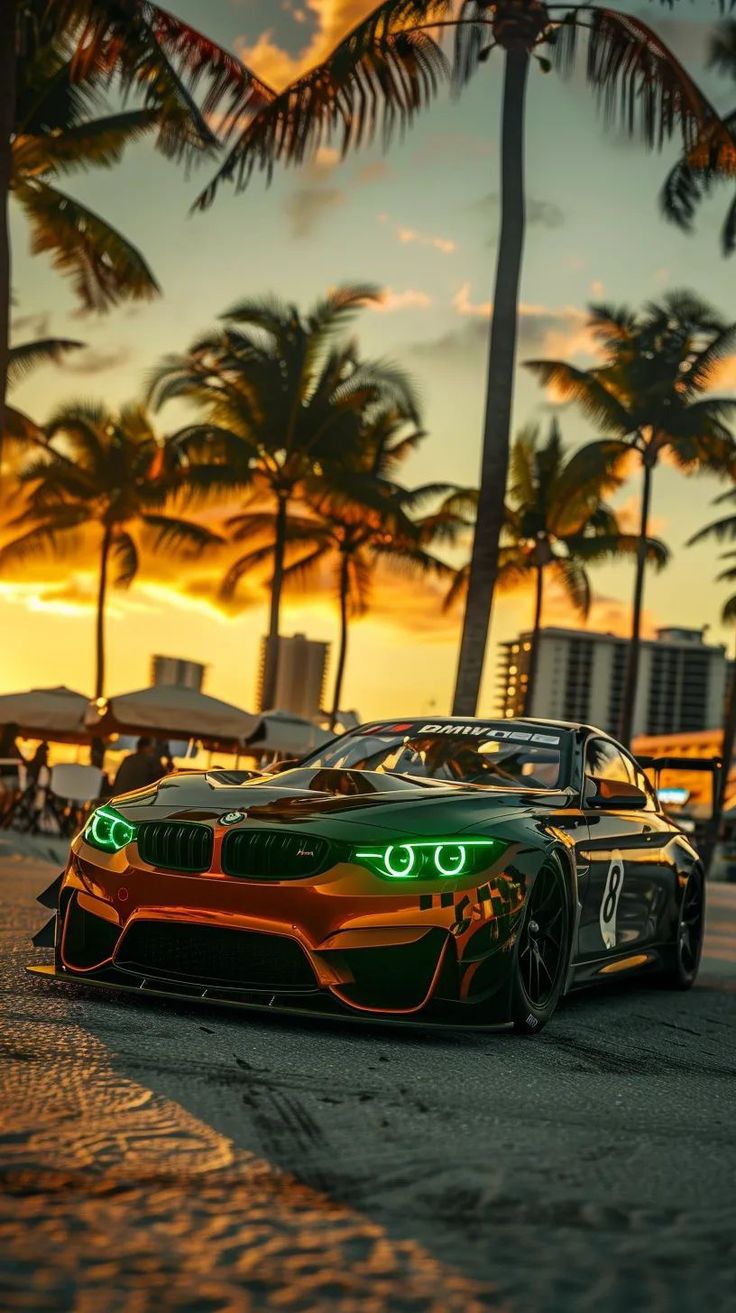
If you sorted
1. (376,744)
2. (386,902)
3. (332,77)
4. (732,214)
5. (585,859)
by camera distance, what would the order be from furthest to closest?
(732,214) < (332,77) < (376,744) < (585,859) < (386,902)

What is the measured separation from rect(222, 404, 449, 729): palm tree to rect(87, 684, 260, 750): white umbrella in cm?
1380

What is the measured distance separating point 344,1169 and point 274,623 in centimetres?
3479

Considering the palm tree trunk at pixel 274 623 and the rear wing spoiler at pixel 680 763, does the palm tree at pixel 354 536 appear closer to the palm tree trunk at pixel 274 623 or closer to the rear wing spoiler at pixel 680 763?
the palm tree trunk at pixel 274 623

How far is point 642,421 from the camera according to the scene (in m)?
39.2

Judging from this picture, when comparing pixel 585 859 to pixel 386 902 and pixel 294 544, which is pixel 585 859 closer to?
pixel 386 902

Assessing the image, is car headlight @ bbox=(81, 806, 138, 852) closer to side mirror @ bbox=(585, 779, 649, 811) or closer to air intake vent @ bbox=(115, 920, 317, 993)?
air intake vent @ bbox=(115, 920, 317, 993)

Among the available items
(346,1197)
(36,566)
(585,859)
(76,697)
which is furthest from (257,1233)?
(36,566)

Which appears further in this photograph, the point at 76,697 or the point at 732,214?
the point at 732,214

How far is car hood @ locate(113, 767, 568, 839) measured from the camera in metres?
5.61

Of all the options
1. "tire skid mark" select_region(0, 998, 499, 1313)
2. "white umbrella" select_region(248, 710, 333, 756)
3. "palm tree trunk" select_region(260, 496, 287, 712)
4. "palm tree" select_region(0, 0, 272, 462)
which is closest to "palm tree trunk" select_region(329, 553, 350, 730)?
"palm tree trunk" select_region(260, 496, 287, 712)

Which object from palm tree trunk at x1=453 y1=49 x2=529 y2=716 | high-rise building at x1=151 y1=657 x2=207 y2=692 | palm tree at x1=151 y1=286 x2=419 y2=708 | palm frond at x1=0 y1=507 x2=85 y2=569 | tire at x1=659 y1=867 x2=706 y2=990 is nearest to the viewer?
tire at x1=659 y1=867 x2=706 y2=990

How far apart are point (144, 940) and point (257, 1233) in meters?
2.84

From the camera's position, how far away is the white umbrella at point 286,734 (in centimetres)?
2509

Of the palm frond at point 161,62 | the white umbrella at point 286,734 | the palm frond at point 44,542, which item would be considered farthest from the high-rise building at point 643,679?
the palm frond at point 161,62
